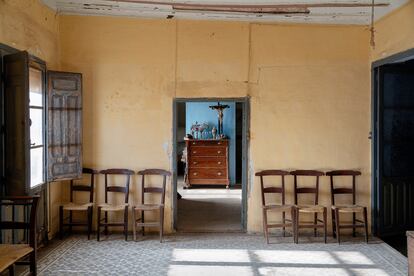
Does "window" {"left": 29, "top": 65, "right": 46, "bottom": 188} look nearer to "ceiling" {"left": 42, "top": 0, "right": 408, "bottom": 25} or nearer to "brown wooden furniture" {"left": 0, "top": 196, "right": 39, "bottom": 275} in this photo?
"ceiling" {"left": 42, "top": 0, "right": 408, "bottom": 25}

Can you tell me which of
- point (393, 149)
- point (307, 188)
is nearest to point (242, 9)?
point (307, 188)

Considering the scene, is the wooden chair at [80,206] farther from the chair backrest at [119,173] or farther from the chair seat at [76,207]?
the chair backrest at [119,173]

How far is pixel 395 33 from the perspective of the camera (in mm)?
5832

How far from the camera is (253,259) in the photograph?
536cm

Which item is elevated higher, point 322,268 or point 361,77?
point 361,77

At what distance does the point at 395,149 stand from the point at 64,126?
4.62 meters

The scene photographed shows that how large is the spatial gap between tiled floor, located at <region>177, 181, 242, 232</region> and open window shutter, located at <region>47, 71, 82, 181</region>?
72.4 inches

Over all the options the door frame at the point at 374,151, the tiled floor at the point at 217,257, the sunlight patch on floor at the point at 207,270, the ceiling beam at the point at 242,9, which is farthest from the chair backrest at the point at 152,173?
the door frame at the point at 374,151

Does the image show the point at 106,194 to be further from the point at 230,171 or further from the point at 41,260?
the point at 230,171

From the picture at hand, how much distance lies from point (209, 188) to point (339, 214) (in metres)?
4.72

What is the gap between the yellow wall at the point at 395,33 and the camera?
5.47 m

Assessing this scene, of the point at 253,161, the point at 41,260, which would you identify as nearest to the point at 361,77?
the point at 253,161

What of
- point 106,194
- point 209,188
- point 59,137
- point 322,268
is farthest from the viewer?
point 209,188

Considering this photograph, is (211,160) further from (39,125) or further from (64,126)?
(39,125)
